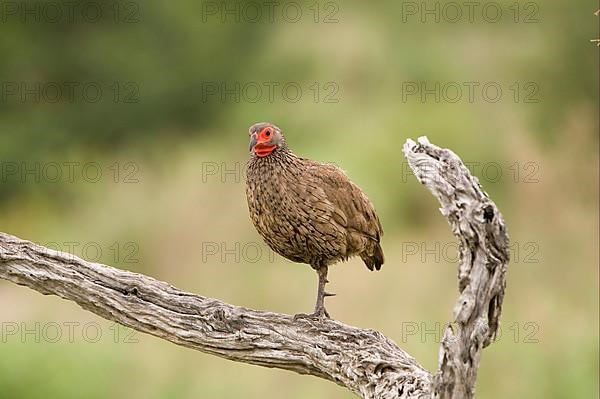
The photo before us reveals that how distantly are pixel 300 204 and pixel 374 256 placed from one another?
0.54 meters

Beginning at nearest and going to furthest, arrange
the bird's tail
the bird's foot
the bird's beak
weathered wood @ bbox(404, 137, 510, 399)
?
1. weathered wood @ bbox(404, 137, 510, 399)
2. the bird's beak
3. the bird's foot
4. the bird's tail

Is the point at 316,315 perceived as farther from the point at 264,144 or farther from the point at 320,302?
the point at 264,144

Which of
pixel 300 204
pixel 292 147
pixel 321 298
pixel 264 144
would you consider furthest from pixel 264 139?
pixel 292 147

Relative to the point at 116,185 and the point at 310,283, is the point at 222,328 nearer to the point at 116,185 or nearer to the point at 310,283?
the point at 310,283

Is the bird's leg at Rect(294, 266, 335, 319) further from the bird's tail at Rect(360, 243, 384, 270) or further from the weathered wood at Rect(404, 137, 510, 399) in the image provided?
the weathered wood at Rect(404, 137, 510, 399)

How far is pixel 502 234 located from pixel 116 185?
7876mm

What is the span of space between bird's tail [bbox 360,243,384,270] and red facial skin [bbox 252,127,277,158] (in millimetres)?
607

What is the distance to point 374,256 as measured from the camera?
4.50 metres

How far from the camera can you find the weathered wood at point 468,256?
120 inches

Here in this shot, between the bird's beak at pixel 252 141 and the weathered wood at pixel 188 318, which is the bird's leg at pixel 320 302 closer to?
the weathered wood at pixel 188 318

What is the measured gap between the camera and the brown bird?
408cm

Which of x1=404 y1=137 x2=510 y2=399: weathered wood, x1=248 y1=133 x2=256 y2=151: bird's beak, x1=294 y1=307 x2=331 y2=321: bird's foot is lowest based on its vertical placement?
x1=404 y1=137 x2=510 y2=399: weathered wood

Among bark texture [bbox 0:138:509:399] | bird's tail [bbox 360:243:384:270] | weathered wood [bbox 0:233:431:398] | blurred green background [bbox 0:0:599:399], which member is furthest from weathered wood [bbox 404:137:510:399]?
blurred green background [bbox 0:0:599:399]

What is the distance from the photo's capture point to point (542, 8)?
463 inches
